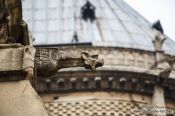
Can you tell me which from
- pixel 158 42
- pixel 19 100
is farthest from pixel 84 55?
pixel 158 42

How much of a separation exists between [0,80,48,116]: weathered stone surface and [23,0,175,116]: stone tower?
13.9 metres

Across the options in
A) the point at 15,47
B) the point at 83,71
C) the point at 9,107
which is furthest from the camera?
the point at 83,71

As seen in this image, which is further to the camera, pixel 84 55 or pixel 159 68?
pixel 159 68

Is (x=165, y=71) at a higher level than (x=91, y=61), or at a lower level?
lower

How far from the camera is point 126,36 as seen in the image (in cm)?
2255

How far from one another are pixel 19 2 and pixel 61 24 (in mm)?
17285

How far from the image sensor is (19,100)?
4.75 meters

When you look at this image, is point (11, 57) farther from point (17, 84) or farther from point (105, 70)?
point (105, 70)

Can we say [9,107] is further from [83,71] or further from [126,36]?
[126,36]

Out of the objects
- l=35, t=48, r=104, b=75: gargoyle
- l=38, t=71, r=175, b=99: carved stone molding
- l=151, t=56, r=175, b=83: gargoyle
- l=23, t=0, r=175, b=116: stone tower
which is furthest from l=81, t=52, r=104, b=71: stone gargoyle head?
l=151, t=56, r=175, b=83: gargoyle

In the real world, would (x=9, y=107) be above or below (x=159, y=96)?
above

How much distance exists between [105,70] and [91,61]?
1506 centimetres

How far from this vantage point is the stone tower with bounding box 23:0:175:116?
2000 centimetres

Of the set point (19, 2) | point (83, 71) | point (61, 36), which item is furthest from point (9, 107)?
point (61, 36)
